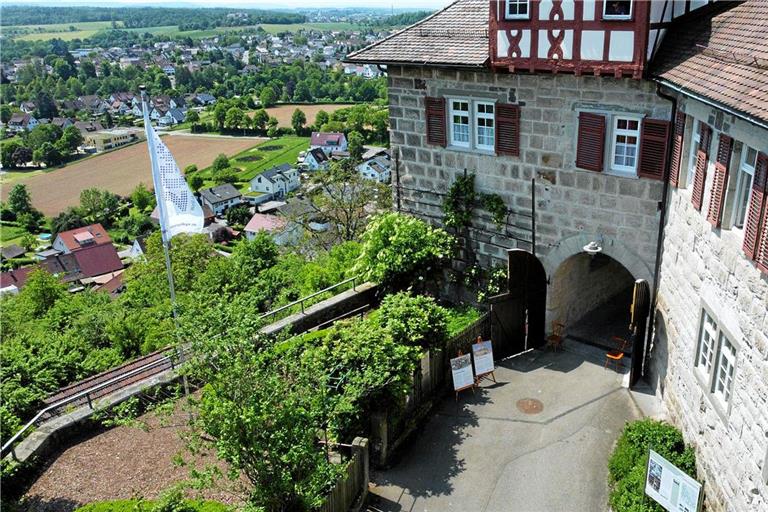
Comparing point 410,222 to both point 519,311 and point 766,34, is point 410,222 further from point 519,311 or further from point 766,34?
point 766,34

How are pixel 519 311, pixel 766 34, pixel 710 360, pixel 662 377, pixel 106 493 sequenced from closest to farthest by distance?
pixel 766 34 < pixel 710 360 < pixel 106 493 < pixel 662 377 < pixel 519 311

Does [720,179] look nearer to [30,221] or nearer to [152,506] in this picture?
[152,506]

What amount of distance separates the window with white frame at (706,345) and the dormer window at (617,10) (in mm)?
5560

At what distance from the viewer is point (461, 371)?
46.9 ft

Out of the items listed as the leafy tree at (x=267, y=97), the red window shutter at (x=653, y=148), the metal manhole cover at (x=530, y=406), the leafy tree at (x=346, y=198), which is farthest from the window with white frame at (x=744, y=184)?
the leafy tree at (x=267, y=97)

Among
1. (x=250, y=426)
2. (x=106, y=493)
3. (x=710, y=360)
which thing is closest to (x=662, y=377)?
(x=710, y=360)

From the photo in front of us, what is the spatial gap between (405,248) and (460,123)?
3.36 metres

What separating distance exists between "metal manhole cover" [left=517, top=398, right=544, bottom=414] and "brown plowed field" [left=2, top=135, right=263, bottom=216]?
112829 mm

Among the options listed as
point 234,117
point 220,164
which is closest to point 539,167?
point 220,164

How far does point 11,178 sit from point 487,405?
460 feet

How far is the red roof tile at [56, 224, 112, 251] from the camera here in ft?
313

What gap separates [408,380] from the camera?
12273 mm

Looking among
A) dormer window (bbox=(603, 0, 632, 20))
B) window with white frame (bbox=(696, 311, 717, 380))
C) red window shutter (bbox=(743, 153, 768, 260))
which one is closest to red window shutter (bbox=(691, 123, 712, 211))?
window with white frame (bbox=(696, 311, 717, 380))

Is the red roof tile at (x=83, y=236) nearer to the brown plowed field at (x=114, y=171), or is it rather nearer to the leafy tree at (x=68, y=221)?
the leafy tree at (x=68, y=221)
